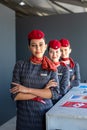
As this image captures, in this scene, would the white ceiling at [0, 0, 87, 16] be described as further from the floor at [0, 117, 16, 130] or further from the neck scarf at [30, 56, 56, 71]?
the neck scarf at [30, 56, 56, 71]

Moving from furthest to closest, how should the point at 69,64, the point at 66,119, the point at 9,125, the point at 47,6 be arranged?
the point at 47,6, the point at 9,125, the point at 69,64, the point at 66,119

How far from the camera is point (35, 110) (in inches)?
73.0

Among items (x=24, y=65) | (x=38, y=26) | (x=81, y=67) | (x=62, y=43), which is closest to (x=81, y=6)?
(x=38, y=26)

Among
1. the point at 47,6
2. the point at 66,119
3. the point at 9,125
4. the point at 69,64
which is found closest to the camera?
the point at 66,119

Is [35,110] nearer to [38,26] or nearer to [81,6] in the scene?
[38,26]

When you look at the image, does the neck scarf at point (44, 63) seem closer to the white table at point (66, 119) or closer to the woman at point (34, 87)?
the woman at point (34, 87)

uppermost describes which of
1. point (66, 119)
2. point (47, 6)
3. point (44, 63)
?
point (47, 6)

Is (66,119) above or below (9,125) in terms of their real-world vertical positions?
above

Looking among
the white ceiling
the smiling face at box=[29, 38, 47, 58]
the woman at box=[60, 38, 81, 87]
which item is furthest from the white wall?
the smiling face at box=[29, 38, 47, 58]

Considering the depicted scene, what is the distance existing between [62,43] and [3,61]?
1.20 meters

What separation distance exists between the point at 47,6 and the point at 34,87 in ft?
17.3

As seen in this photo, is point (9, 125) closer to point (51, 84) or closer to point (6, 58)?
point (6, 58)

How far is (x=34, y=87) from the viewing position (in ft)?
6.06

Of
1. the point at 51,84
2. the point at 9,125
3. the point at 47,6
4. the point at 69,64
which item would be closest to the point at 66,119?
the point at 51,84
